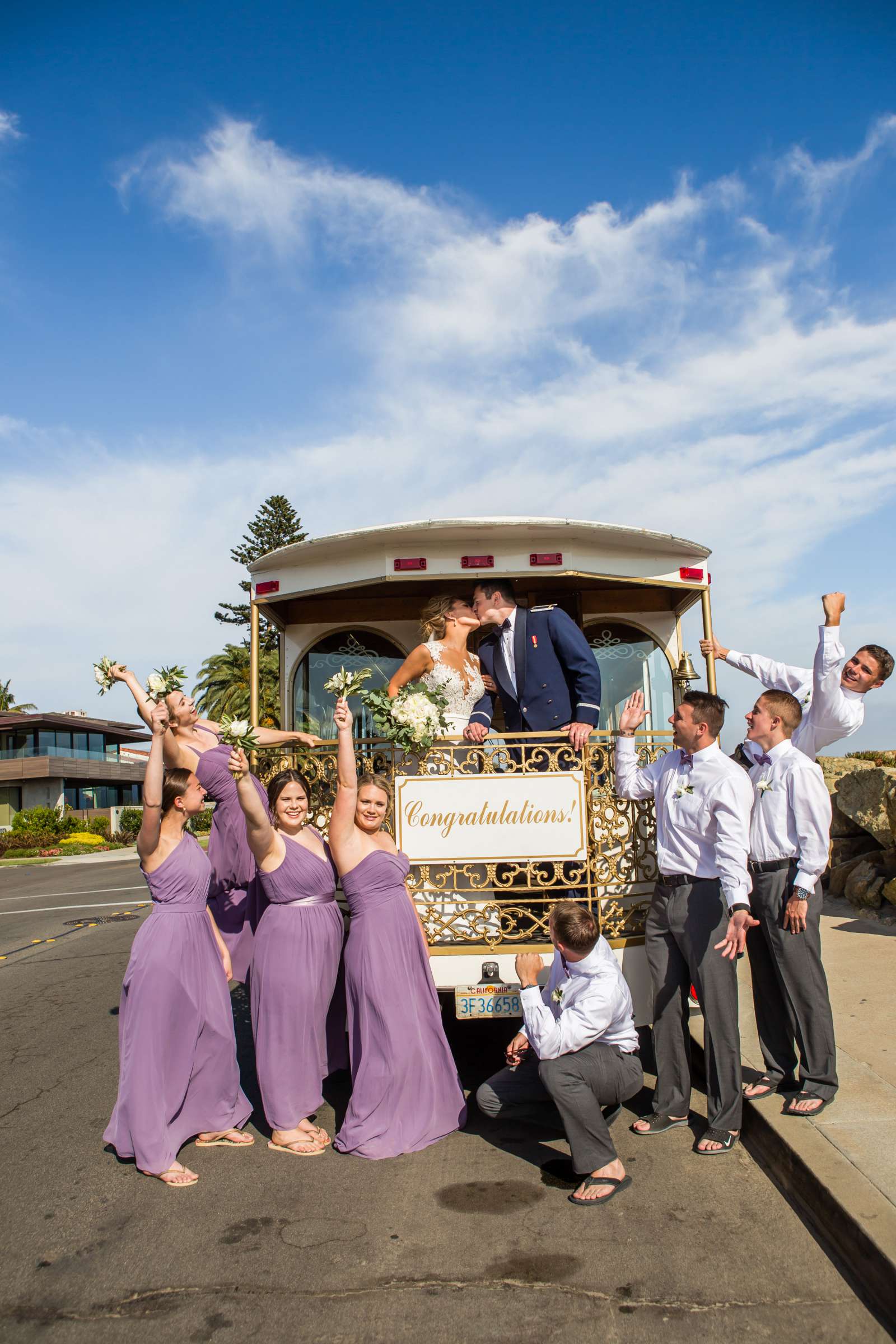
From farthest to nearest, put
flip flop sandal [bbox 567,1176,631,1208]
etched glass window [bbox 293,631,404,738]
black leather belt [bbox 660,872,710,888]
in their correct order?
etched glass window [bbox 293,631,404,738] → black leather belt [bbox 660,872,710,888] → flip flop sandal [bbox 567,1176,631,1208]

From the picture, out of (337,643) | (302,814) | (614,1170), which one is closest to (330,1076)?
(302,814)

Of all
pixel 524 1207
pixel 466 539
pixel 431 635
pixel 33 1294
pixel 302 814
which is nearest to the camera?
pixel 33 1294

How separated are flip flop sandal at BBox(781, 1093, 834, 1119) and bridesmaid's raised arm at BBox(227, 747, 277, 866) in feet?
8.60

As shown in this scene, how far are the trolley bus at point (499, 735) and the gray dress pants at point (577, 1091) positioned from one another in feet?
1.76

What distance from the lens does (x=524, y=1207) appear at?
12.3ft

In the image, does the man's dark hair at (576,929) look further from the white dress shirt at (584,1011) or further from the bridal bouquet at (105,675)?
the bridal bouquet at (105,675)

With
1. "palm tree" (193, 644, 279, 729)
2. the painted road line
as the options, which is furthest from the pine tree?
the painted road line

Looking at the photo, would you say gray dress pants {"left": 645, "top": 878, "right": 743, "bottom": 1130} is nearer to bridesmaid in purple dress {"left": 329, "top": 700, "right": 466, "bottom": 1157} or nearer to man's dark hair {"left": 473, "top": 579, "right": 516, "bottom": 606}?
bridesmaid in purple dress {"left": 329, "top": 700, "right": 466, "bottom": 1157}

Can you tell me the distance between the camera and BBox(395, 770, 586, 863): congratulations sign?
4934 millimetres

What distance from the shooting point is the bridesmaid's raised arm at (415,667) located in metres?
5.86

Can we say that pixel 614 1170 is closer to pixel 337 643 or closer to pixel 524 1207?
pixel 524 1207

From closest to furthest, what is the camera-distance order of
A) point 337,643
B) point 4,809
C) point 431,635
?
point 431,635, point 337,643, point 4,809

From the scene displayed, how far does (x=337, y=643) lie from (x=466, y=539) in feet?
5.66

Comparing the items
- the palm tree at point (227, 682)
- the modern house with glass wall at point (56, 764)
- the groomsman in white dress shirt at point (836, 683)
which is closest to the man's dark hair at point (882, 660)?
the groomsman in white dress shirt at point (836, 683)
